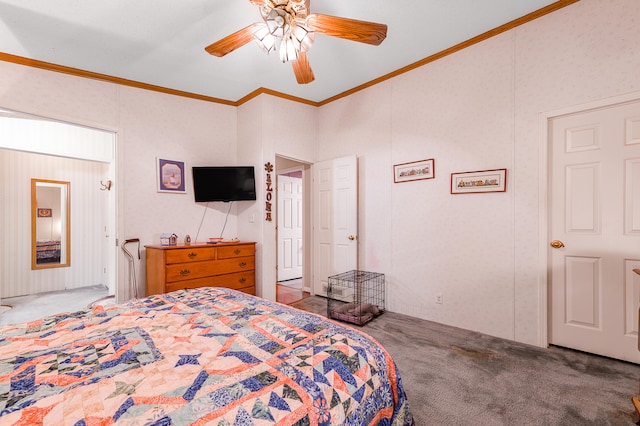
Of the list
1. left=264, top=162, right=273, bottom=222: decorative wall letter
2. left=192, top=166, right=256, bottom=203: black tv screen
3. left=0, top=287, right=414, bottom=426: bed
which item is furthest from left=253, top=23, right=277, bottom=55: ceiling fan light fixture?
left=192, top=166, right=256, bottom=203: black tv screen

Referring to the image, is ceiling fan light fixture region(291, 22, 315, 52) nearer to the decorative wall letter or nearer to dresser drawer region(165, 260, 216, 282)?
the decorative wall letter

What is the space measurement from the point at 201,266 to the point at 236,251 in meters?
0.46

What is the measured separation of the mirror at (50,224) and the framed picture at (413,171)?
5.34 m

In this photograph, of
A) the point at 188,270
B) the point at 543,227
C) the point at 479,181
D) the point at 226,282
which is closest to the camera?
the point at 543,227

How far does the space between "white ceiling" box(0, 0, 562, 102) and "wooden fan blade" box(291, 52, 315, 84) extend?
1.64ft

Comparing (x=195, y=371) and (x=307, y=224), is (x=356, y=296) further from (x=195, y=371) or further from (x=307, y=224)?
(x=195, y=371)

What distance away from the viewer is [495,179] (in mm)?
2879

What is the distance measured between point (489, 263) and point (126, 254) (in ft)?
13.0

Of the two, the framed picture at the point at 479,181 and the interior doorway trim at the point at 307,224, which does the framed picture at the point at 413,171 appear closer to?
the framed picture at the point at 479,181

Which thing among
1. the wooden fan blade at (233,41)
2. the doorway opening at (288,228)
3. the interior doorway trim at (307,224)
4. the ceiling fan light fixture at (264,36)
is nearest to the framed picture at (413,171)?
the interior doorway trim at (307,224)

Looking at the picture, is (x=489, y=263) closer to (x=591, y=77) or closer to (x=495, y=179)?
(x=495, y=179)

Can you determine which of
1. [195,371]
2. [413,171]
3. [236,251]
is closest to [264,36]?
[195,371]

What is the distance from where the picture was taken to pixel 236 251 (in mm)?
3777

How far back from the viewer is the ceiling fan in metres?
1.93
